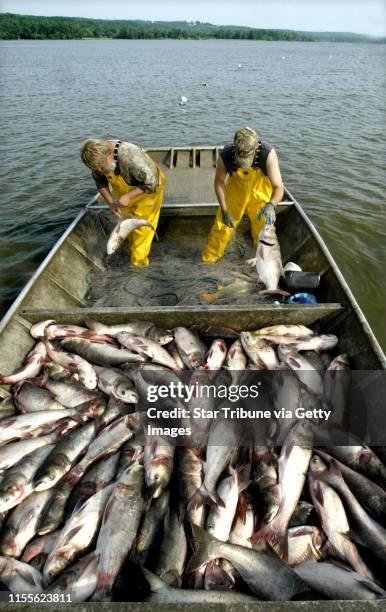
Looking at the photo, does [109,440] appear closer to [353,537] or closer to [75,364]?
[75,364]

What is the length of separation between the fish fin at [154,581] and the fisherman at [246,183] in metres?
4.57

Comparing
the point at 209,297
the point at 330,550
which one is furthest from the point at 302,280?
the point at 330,550

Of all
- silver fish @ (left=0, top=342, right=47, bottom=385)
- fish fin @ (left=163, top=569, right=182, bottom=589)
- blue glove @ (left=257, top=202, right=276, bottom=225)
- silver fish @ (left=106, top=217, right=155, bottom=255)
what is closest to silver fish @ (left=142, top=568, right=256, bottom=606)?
fish fin @ (left=163, top=569, right=182, bottom=589)

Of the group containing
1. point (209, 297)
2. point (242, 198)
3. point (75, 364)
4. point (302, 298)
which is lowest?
point (75, 364)

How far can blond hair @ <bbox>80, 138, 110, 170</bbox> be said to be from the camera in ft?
17.3

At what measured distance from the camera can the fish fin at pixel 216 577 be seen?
2.51 metres

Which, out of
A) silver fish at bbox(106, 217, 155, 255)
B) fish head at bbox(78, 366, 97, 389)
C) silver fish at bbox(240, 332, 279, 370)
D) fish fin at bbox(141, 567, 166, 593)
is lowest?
fish fin at bbox(141, 567, 166, 593)

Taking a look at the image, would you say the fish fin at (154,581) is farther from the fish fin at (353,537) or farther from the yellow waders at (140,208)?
the yellow waders at (140,208)

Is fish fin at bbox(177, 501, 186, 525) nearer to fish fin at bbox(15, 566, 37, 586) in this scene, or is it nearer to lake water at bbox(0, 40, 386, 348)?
fish fin at bbox(15, 566, 37, 586)

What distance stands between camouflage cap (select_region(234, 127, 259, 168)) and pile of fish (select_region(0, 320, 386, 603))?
2.68 meters

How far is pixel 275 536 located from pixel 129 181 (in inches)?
198

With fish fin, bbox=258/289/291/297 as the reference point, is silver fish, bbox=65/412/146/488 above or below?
below

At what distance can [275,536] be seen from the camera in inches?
111

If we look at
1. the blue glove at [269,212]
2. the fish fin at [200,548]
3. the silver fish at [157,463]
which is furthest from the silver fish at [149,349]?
the blue glove at [269,212]
